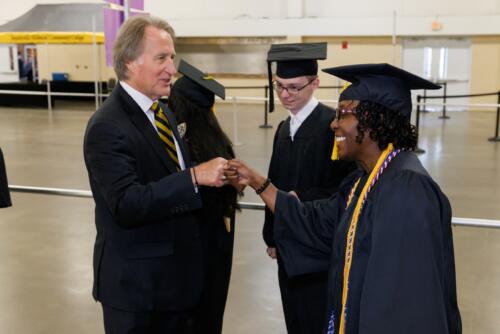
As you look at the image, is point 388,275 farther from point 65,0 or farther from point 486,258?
point 65,0

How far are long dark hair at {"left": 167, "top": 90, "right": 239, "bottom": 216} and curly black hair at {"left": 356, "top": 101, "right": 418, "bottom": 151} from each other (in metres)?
1.03

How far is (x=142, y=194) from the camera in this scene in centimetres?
180

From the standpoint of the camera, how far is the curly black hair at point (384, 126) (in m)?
1.67

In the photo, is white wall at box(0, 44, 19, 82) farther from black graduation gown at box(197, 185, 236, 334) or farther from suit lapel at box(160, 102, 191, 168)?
suit lapel at box(160, 102, 191, 168)

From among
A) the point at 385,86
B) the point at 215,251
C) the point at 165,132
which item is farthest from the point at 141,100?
the point at 215,251

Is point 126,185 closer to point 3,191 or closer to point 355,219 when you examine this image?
point 355,219

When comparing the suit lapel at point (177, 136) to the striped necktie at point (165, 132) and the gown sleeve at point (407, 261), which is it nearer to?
the striped necktie at point (165, 132)

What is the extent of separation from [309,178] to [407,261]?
44.6 inches

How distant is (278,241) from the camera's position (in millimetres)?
2135

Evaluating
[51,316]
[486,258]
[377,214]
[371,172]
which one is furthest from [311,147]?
[486,258]

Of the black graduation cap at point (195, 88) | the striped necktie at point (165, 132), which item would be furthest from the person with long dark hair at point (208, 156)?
the striped necktie at point (165, 132)

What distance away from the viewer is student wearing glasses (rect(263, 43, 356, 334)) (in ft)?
8.43

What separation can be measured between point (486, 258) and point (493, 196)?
7.66ft

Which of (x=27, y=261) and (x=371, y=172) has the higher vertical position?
(x=371, y=172)
